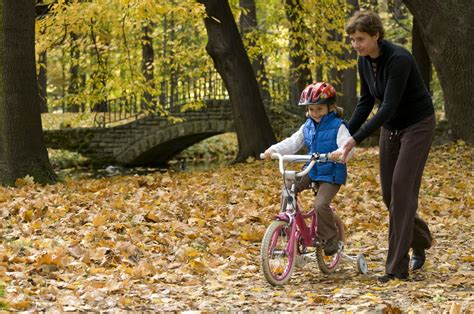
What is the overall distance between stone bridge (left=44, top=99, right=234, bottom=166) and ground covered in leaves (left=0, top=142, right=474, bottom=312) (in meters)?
17.7

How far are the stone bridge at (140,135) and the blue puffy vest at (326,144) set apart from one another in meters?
23.5

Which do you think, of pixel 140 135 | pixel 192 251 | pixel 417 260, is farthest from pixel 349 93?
pixel 417 260

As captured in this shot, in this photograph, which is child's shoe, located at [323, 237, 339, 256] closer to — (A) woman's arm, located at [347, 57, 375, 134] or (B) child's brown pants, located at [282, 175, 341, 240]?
(B) child's brown pants, located at [282, 175, 341, 240]

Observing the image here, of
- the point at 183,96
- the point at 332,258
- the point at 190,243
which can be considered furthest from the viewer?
the point at 183,96

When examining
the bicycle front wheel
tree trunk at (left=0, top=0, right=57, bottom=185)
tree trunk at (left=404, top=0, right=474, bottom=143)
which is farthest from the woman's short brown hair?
tree trunk at (left=404, top=0, right=474, bottom=143)

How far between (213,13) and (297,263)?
476 inches

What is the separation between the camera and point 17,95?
40.6ft

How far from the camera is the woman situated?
5980mm

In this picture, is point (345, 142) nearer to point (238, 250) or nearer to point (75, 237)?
point (238, 250)

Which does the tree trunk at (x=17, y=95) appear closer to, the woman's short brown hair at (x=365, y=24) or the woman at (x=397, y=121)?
the woman at (x=397, y=121)

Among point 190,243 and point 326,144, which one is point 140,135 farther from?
point 326,144

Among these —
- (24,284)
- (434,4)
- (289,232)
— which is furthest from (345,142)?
(434,4)

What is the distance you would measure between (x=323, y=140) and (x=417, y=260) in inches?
53.5

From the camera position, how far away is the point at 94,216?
8516 mm
